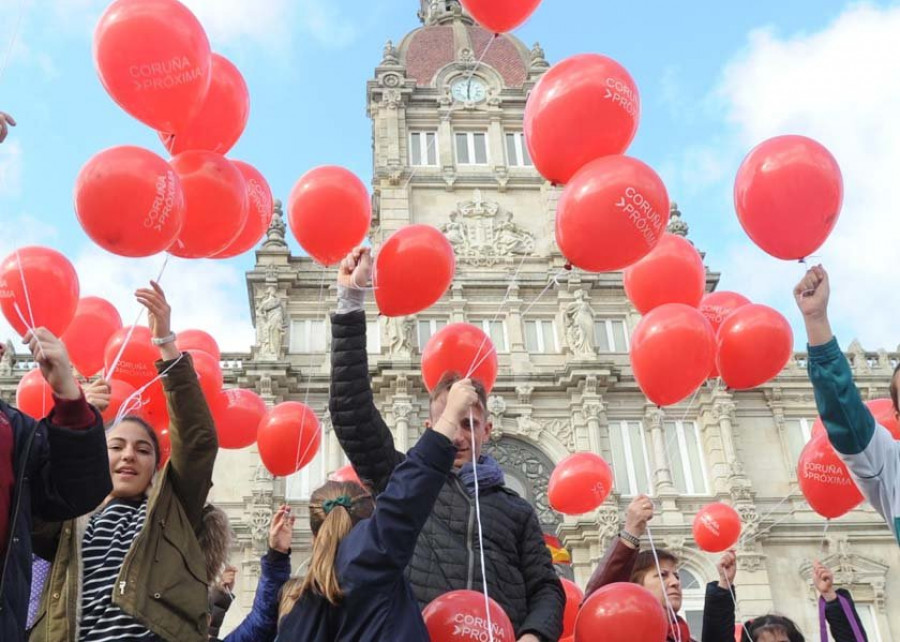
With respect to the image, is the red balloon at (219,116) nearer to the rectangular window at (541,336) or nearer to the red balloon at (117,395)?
the red balloon at (117,395)

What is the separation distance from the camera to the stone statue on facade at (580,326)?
19656 millimetres

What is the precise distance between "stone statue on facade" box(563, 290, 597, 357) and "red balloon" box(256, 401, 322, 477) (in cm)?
1249

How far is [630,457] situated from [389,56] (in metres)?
12.2

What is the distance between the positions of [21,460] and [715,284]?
1993 centimetres

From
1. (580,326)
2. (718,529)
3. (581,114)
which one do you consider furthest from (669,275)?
(580,326)

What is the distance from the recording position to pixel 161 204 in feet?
16.0

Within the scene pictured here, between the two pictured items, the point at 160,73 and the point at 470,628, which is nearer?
the point at 470,628

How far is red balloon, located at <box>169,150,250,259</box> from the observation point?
5428 millimetres

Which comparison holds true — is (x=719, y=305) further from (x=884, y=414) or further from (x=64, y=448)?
(x=64, y=448)

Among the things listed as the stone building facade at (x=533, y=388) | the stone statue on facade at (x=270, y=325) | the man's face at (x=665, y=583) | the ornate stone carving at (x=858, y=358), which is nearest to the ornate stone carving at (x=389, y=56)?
the stone building facade at (x=533, y=388)

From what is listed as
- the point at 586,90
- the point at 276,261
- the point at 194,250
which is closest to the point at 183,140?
the point at 194,250

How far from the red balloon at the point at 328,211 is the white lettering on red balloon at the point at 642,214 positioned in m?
2.35

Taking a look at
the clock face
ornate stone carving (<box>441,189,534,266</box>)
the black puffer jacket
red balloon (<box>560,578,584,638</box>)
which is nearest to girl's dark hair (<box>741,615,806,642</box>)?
red balloon (<box>560,578,584,638</box>)

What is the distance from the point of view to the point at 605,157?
17.9ft
